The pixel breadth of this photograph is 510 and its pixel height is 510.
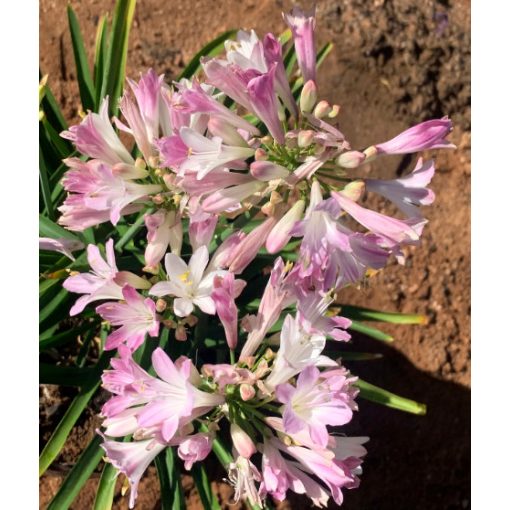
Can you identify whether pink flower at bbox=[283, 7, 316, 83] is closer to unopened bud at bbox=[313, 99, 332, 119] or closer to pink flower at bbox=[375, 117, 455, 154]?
unopened bud at bbox=[313, 99, 332, 119]

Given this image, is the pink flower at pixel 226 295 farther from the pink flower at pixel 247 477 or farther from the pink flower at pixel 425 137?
the pink flower at pixel 425 137

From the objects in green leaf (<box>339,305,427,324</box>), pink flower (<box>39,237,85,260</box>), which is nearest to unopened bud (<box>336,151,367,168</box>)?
pink flower (<box>39,237,85,260</box>)

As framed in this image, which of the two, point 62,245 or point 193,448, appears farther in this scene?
point 62,245

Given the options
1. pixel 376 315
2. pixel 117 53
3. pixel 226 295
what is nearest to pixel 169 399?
pixel 226 295

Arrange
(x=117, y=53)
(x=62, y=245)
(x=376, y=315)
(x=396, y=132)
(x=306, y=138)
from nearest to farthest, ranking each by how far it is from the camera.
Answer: (x=306, y=138)
(x=62, y=245)
(x=117, y=53)
(x=376, y=315)
(x=396, y=132)

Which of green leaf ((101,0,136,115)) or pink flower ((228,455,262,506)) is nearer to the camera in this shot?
pink flower ((228,455,262,506))

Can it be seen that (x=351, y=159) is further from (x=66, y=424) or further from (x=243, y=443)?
(x=66, y=424)
